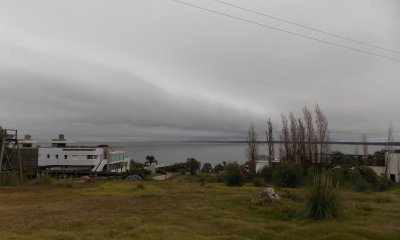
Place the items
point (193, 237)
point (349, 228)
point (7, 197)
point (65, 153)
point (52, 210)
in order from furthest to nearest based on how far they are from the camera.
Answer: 1. point (65, 153)
2. point (7, 197)
3. point (52, 210)
4. point (349, 228)
5. point (193, 237)

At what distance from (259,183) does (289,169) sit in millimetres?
2589

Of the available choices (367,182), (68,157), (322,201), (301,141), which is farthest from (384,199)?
(68,157)

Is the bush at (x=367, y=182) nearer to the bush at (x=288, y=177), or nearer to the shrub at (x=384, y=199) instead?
the bush at (x=288, y=177)

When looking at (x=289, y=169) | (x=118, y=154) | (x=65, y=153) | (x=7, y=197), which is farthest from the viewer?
(x=118, y=154)

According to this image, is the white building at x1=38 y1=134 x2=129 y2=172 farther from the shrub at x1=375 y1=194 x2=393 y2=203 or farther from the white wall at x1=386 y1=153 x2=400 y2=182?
the shrub at x1=375 y1=194 x2=393 y2=203

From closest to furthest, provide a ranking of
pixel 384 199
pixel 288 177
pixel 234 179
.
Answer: pixel 384 199
pixel 288 177
pixel 234 179

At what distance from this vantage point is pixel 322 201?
13.7 m

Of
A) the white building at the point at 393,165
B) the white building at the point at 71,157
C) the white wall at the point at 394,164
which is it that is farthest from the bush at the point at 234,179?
the white building at the point at 71,157

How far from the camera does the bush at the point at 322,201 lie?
13648mm

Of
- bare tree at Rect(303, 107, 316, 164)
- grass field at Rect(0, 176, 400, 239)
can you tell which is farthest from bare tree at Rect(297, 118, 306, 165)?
grass field at Rect(0, 176, 400, 239)

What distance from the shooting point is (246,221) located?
1328cm

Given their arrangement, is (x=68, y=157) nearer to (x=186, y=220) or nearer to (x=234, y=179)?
(x=234, y=179)

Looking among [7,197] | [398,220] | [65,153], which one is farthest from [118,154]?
[398,220]

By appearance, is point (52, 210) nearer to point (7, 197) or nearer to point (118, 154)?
point (7, 197)
